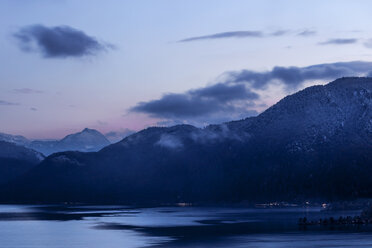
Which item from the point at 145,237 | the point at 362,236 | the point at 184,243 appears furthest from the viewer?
the point at 145,237

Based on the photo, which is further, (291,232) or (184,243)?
(291,232)

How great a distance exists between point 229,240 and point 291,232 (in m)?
28.4

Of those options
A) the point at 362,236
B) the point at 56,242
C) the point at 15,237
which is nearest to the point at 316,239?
the point at 362,236

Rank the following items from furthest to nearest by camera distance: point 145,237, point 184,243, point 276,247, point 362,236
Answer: point 145,237
point 362,236
point 184,243
point 276,247

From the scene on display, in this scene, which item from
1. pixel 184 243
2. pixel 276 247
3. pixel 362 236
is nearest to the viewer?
pixel 276 247

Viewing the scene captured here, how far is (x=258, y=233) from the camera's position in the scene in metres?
194

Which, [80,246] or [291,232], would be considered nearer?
[80,246]

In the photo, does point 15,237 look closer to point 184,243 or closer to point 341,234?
point 184,243

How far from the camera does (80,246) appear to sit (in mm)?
166750

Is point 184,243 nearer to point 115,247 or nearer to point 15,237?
point 115,247

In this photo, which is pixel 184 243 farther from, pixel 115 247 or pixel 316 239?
pixel 316 239

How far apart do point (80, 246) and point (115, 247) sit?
10.6 meters

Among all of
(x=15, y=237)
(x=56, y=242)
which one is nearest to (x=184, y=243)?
(x=56, y=242)

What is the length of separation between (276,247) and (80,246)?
48.7m
